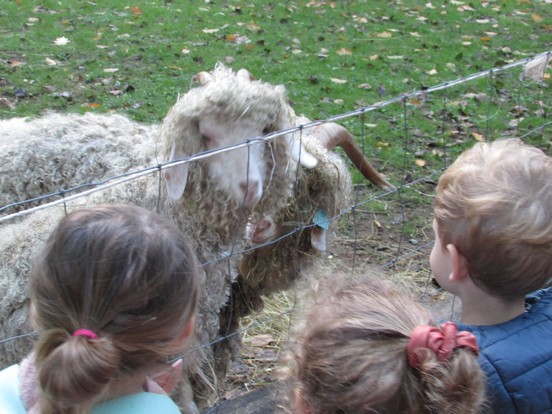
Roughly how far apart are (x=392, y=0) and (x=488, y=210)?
31.8 feet

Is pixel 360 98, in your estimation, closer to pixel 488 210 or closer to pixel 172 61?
pixel 172 61

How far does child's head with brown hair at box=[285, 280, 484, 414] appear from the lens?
55.5 inches

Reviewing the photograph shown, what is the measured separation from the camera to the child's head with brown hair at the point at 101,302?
1.37 m

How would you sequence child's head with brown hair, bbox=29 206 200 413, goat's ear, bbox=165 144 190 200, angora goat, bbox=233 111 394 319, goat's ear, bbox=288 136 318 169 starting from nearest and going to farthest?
child's head with brown hair, bbox=29 206 200 413 < goat's ear, bbox=165 144 190 200 < goat's ear, bbox=288 136 318 169 < angora goat, bbox=233 111 394 319

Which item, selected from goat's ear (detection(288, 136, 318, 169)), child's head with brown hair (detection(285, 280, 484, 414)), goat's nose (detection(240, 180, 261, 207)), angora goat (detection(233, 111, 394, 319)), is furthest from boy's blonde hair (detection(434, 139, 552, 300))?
angora goat (detection(233, 111, 394, 319))

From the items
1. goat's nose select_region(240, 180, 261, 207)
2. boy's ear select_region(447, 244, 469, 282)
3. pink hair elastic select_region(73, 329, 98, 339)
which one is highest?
pink hair elastic select_region(73, 329, 98, 339)

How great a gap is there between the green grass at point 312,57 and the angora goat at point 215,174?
2.45m

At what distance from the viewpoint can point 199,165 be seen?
2.98 meters

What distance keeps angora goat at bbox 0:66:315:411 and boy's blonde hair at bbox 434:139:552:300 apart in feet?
3.88

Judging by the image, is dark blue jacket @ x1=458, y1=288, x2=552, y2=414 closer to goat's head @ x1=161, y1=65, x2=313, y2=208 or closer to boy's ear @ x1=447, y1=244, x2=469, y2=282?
boy's ear @ x1=447, y1=244, x2=469, y2=282

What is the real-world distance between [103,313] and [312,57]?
7.22 meters

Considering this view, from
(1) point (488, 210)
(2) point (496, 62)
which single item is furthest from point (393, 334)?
(2) point (496, 62)

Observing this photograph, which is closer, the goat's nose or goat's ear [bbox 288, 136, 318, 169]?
the goat's nose

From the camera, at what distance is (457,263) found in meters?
1.90
